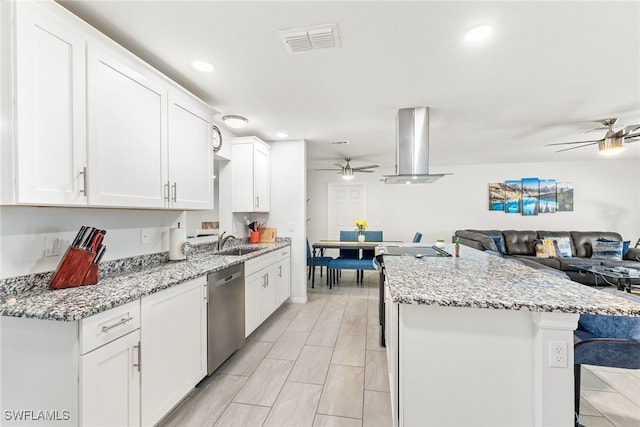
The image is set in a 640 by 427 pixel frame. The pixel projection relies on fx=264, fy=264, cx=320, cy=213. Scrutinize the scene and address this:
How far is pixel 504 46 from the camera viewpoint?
1.75 m

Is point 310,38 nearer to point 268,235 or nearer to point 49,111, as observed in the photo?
point 49,111

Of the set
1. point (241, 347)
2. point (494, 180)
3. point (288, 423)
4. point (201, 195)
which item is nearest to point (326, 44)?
point (201, 195)

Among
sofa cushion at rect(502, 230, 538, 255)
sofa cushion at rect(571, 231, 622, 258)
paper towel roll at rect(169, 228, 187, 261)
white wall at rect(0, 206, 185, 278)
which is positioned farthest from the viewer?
sofa cushion at rect(502, 230, 538, 255)

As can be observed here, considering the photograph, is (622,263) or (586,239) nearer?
(622,263)

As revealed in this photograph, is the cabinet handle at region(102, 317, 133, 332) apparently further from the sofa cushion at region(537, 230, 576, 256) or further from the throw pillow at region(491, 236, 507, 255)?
Result: the sofa cushion at region(537, 230, 576, 256)

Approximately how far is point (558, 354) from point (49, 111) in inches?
105

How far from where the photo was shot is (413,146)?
2.90 m

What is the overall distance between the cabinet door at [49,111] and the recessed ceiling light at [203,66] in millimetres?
682

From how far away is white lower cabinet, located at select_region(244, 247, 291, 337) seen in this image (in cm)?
269

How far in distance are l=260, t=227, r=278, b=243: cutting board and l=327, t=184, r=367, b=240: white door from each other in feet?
9.78

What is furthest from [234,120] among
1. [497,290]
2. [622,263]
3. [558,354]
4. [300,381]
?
[622,263]

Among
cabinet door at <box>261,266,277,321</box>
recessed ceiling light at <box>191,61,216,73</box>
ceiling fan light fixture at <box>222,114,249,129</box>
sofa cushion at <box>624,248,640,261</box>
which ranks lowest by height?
cabinet door at <box>261,266,277,321</box>

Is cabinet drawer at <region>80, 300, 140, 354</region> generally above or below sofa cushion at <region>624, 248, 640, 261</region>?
above

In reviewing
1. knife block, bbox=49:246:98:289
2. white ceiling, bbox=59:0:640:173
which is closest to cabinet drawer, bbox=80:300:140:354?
knife block, bbox=49:246:98:289
